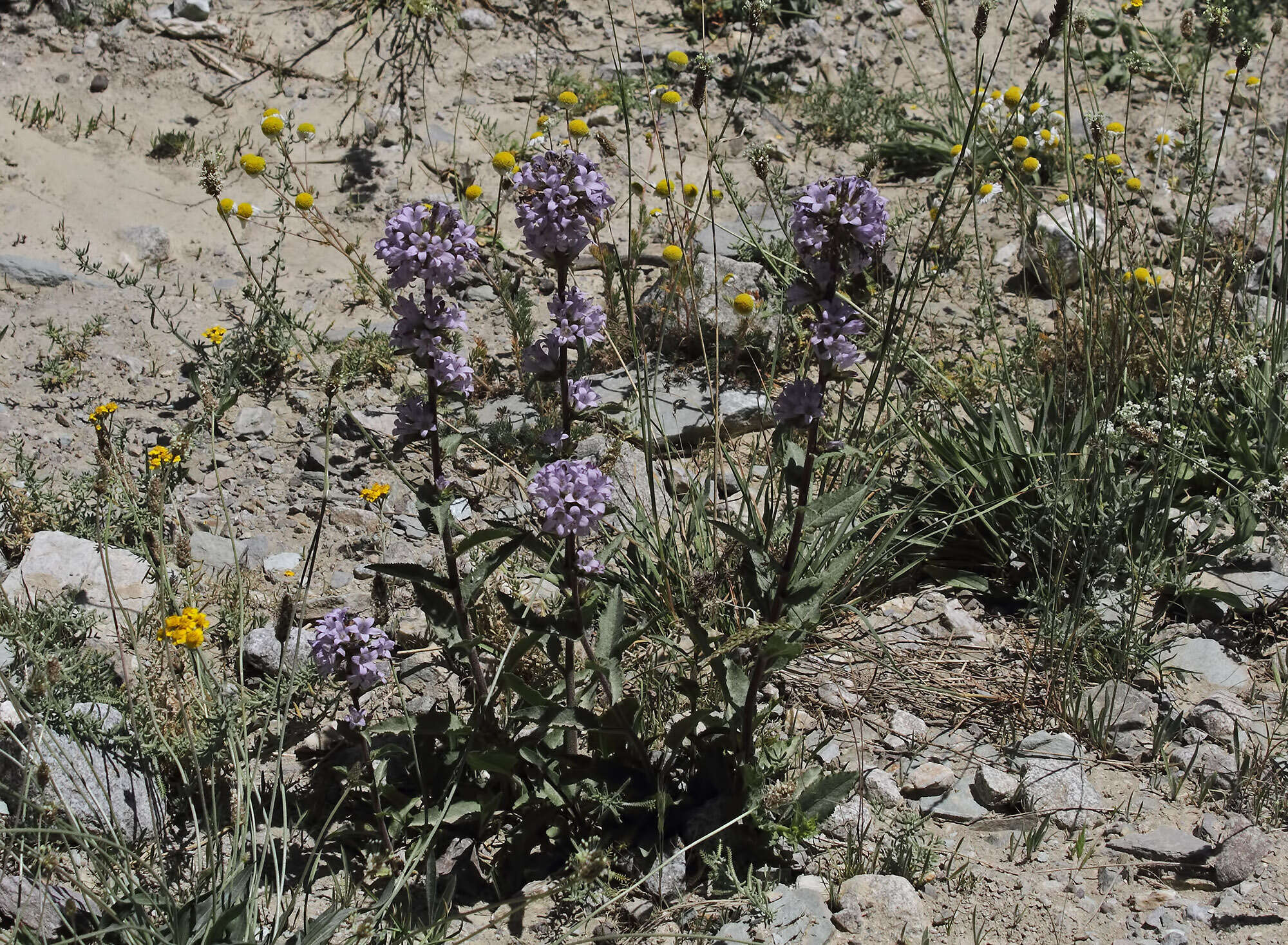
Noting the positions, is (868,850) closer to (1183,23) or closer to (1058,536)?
(1058,536)

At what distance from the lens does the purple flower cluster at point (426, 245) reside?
2287 millimetres

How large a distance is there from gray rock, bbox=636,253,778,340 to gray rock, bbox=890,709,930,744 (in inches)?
71.0

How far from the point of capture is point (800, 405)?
234 cm

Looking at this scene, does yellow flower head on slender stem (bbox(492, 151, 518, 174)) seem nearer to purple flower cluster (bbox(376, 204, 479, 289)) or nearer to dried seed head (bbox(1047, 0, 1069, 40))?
dried seed head (bbox(1047, 0, 1069, 40))

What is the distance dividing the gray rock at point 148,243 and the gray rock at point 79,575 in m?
1.74

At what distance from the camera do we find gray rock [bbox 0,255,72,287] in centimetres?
457

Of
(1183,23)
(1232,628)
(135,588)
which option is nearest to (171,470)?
(135,588)

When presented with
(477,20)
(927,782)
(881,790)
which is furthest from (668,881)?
(477,20)

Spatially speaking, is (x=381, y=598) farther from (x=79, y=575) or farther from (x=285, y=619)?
(x=79, y=575)

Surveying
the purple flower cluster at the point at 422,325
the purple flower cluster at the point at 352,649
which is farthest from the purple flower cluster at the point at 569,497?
the purple flower cluster at the point at 352,649

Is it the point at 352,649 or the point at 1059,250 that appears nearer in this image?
the point at 352,649

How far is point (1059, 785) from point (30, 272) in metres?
4.32

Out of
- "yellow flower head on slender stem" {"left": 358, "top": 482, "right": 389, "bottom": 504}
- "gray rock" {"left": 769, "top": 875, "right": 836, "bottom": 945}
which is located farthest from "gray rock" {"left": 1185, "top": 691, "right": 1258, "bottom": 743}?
"yellow flower head on slender stem" {"left": 358, "top": 482, "right": 389, "bottom": 504}

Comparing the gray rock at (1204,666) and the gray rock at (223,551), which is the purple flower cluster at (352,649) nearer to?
the gray rock at (223,551)
